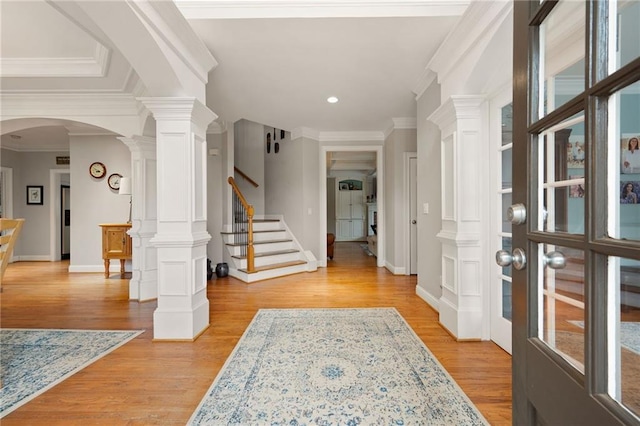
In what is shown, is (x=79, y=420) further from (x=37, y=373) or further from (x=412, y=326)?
(x=412, y=326)

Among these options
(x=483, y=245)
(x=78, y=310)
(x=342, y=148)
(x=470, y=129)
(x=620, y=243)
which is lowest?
(x=78, y=310)

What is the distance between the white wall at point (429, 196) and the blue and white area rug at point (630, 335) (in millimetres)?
2472

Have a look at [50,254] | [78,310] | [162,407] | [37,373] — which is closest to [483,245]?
[162,407]

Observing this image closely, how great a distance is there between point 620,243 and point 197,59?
284cm

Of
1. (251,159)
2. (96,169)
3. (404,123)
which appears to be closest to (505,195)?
(404,123)

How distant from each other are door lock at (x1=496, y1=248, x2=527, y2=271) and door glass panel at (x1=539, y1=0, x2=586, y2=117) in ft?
1.14

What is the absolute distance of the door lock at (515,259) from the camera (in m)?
0.76

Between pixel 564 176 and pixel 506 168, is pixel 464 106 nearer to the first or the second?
pixel 506 168

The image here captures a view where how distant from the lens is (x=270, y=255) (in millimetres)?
4953

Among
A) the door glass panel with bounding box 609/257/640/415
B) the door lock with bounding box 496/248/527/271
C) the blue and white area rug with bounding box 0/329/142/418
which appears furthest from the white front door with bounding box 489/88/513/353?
the blue and white area rug with bounding box 0/329/142/418

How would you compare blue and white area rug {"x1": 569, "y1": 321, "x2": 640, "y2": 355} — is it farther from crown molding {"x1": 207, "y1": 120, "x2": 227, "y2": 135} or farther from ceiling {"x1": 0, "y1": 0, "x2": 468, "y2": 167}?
crown molding {"x1": 207, "y1": 120, "x2": 227, "y2": 135}

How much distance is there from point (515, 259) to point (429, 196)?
2463 millimetres

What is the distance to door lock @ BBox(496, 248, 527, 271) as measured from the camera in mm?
764

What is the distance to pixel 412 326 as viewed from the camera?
2627mm
